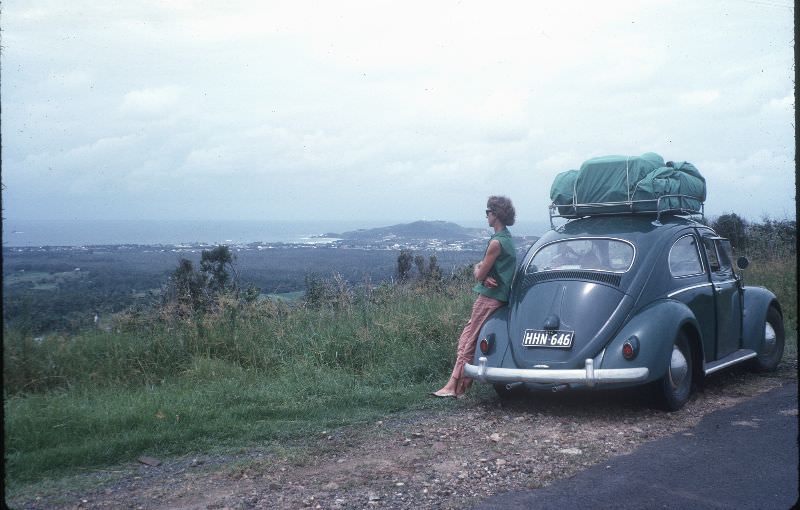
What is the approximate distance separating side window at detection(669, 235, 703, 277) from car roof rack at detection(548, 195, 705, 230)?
32 cm

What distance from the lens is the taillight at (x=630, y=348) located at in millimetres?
6332

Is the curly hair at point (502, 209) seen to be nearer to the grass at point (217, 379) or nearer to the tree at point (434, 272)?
the grass at point (217, 379)

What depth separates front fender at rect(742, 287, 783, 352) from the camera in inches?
324

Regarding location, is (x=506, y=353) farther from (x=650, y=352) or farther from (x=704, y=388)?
(x=704, y=388)

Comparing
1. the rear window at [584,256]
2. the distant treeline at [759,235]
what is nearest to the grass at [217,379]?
the rear window at [584,256]

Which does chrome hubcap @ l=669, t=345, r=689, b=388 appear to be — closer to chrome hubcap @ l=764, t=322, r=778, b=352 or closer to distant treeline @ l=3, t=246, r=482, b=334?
chrome hubcap @ l=764, t=322, r=778, b=352

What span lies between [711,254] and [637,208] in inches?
45.7

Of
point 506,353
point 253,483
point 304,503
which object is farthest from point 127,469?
point 506,353

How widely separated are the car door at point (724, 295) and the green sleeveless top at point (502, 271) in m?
2.24

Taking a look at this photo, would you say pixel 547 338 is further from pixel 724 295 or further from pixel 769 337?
pixel 769 337

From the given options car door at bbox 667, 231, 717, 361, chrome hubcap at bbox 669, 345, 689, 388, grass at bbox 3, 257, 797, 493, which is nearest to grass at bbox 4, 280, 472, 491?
grass at bbox 3, 257, 797, 493

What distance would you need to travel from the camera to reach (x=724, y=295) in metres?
7.94

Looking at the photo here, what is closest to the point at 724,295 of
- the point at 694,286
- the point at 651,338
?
the point at 694,286

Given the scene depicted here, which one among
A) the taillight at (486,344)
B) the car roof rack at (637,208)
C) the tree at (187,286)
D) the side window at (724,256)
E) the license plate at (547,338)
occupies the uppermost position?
the car roof rack at (637,208)
